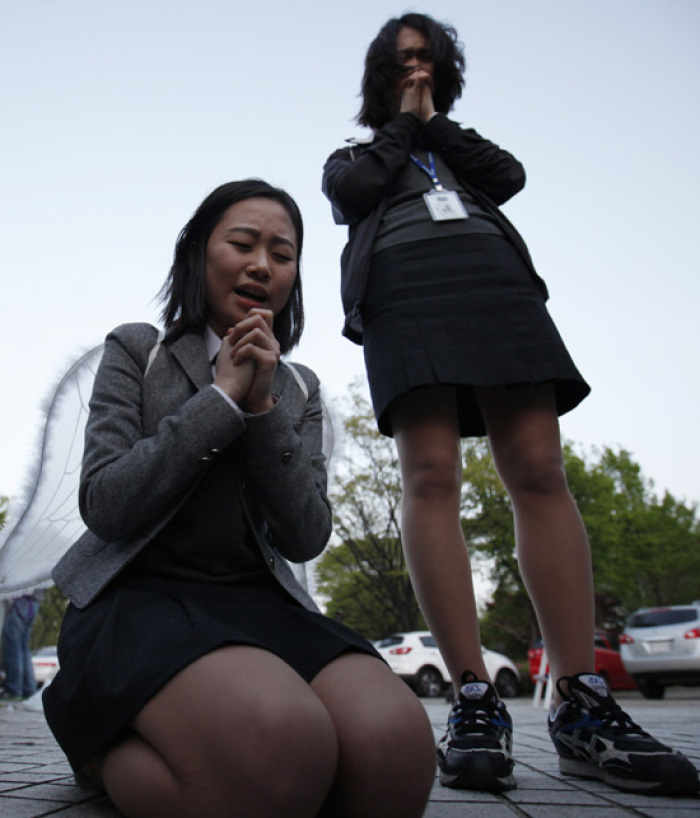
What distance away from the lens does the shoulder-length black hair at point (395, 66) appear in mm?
2588

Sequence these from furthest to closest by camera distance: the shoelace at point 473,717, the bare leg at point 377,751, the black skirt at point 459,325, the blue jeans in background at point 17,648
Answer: the blue jeans in background at point 17,648 → the black skirt at point 459,325 → the shoelace at point 473,717 → the bare leg at point 377,751

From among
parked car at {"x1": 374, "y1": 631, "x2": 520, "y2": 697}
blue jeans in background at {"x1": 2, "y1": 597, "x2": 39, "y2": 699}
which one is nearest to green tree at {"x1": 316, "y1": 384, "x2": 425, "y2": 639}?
parked car at {"x1": 374, "y1": 631, "x2": 520, "y2": 697}

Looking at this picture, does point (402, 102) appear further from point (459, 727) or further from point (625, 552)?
point (625, 552)

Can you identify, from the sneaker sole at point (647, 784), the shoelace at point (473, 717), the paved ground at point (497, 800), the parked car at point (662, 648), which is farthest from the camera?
the parked car at point (662, 648)

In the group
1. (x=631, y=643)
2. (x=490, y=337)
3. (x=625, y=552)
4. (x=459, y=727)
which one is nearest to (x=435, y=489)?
(x=490, y=337)

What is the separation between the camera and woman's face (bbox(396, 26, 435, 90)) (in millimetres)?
2578

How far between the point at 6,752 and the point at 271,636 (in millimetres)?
1724

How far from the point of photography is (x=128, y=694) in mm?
1165

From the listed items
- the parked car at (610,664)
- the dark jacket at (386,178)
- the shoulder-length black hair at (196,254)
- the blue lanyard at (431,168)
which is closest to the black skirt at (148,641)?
the shoulder-length black hair at (196,254)

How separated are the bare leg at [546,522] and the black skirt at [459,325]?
11cm

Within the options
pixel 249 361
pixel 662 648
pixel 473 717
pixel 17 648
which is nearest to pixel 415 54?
pixel 249 361

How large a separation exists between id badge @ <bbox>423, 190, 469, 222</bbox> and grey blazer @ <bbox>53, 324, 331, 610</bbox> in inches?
30.5

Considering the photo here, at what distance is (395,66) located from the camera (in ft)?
8.48

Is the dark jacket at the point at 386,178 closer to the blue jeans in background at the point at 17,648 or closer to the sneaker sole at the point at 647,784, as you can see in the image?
the sneaker sole at the point at 647,784
